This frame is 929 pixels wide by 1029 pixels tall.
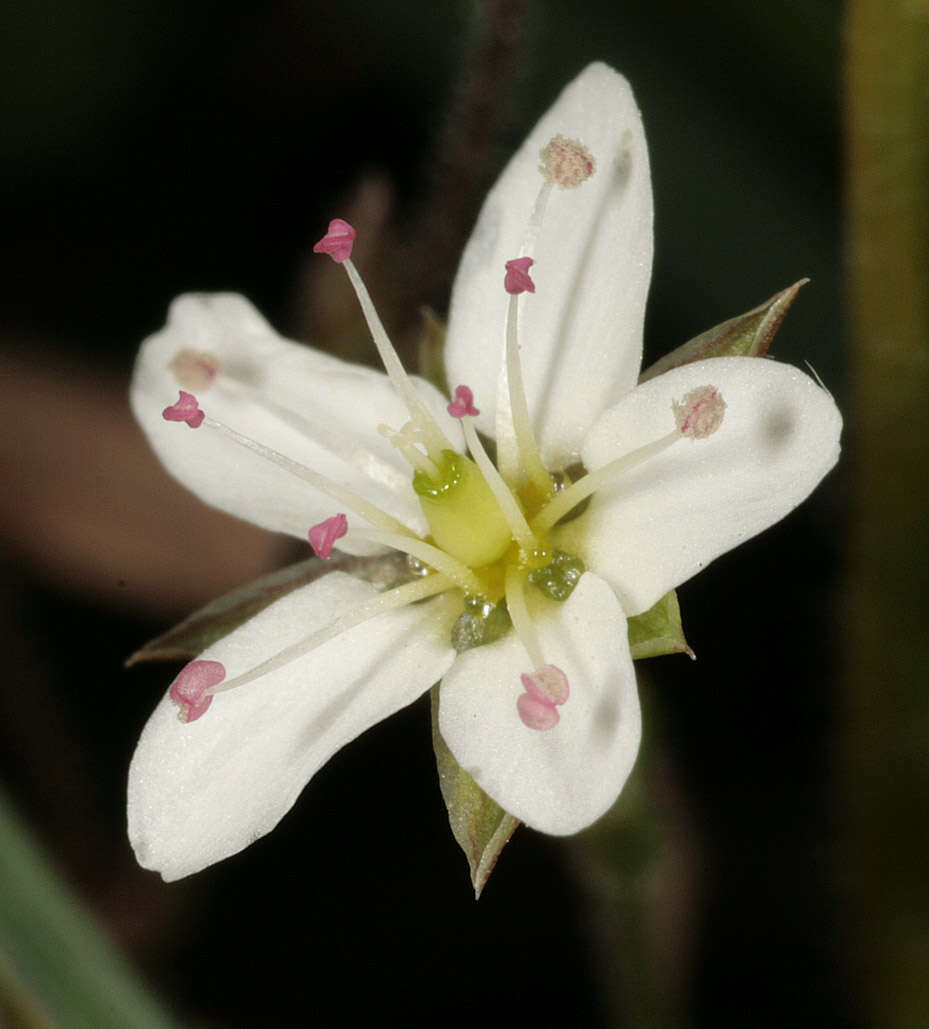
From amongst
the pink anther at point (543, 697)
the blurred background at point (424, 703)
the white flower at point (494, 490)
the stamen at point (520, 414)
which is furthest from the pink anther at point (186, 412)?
the blurred background at point (424, 703)

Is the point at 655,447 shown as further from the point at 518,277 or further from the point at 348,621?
the point at 348,621

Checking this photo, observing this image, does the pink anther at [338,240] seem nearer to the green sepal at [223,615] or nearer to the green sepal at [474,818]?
the green sepal at [223,615]

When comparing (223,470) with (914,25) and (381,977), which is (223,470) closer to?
(914,25)

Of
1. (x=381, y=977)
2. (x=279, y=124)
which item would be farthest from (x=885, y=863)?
(x=279, y=124)

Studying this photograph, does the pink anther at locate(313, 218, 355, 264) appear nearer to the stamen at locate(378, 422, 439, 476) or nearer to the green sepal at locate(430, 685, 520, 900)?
the stamen at locate(378, 422, 439, 476)

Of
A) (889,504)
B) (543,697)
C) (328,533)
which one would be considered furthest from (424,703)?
(543,697)

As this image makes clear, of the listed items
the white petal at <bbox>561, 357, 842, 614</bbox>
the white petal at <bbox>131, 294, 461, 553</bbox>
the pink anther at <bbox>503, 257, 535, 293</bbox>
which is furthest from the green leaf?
the pink anther at <bbox>503, 257, 535, 293</bbox>

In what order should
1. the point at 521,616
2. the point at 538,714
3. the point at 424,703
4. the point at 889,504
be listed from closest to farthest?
the point at 538,714, the point at 521,616, the point at 889,504, the point at 424,703
